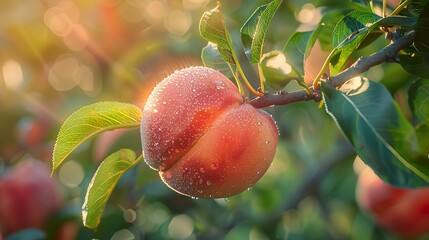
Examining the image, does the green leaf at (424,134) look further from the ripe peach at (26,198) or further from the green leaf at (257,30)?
the ripe peach at (26,198)

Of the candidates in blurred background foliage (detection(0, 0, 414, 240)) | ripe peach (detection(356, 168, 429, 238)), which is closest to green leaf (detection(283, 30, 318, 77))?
blurred background foliage (detection(0, 0, 414, 240))

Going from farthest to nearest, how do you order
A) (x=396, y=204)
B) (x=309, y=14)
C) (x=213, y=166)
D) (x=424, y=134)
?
1. (x=396, y=204)
2. (x=309, y=14)
3. (x=424, y=134)
4. (x=213, y=166)

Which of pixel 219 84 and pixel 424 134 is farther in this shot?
pixel 424 134

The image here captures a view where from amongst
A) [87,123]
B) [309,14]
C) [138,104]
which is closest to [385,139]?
[87,123]

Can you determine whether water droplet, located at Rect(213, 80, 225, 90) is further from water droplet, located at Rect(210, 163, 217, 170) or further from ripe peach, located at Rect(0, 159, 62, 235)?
ripe peach, located at Rect(0, 159, 62, 235)

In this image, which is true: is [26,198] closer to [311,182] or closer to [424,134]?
[311,182]

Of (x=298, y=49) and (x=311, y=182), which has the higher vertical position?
(x=298, y=49)

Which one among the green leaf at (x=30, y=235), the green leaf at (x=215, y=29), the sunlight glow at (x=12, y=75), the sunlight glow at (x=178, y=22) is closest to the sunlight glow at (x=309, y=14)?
the green leaf at (x=215, y=29)
